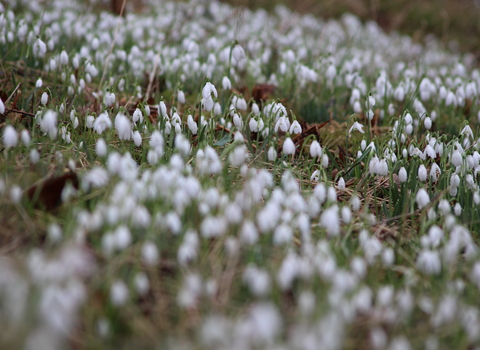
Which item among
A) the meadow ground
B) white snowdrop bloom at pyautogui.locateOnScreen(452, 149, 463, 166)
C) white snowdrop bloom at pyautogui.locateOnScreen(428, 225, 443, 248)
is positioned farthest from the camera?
white snowdrop bloom at pyautogui.locateOnScreen(452, 149, 463, 166)

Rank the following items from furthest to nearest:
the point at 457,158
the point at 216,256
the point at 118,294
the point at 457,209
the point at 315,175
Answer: the point at 315,175 < the point at 457,158 < the point at 457,209 < the point at 216,256 < the point at 118,294

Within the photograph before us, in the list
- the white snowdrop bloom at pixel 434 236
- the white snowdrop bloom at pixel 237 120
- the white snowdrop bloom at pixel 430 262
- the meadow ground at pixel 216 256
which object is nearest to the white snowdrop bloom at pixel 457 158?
the meadow ground at pixel 216 256

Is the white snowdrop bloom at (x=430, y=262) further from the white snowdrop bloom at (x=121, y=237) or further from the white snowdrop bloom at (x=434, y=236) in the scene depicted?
the white snowdrop bloom at (x=121, y=237)

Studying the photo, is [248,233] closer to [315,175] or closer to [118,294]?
[118,294]

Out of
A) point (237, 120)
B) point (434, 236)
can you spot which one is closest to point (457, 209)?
point (434, 236)

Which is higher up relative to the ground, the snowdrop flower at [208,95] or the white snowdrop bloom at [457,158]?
the snowdrop flower at [208,95]

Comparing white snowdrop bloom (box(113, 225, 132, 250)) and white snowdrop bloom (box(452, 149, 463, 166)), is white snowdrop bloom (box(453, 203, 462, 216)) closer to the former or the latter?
white snowdrop bloom (box(452, 149, 463, 166))

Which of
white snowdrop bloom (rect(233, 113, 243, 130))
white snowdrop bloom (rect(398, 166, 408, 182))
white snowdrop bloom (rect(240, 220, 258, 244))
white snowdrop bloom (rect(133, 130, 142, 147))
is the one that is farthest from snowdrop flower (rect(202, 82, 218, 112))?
white snowdrop bloom (rect(240, 220, 258, 244))

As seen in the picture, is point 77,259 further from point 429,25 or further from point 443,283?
point 429,25

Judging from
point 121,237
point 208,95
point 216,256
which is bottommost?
point 216,256

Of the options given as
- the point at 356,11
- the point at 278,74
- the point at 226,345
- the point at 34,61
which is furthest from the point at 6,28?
the point at 356,11

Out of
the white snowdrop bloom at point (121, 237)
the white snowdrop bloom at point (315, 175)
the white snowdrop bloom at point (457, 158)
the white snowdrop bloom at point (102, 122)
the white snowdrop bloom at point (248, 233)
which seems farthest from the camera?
the white snowdrop bloom at point (315, 175)
